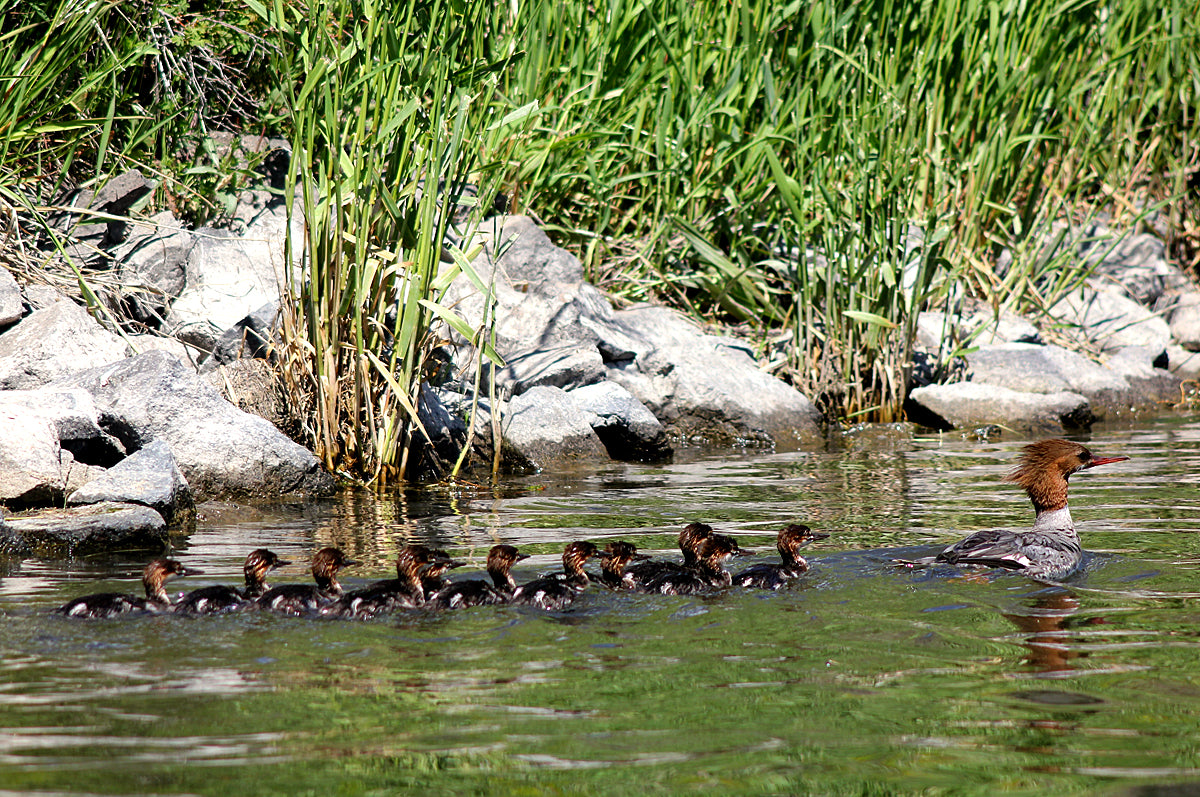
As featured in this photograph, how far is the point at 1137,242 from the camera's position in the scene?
15.6 m

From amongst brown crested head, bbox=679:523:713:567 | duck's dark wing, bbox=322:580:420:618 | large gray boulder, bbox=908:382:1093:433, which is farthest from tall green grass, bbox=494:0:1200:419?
duck's dark wing, bbox=322:580:420:618

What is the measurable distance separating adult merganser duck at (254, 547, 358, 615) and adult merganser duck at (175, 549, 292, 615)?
0.10m

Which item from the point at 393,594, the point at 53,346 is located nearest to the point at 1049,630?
the point at 393,594

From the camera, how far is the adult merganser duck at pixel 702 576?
560cm

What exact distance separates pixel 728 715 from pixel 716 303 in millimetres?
8700

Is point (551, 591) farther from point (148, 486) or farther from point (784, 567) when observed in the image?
point (148, 486)

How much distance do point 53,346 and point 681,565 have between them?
4596 mm

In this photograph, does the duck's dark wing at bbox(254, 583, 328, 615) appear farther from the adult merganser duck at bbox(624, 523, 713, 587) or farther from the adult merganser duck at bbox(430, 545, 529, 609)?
the adult merganser duck at bbox(624, 523, 713, 587)

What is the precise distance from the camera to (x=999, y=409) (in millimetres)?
11445

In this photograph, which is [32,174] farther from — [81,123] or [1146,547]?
[1146,547]

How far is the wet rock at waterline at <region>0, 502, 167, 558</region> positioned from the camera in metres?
6.27

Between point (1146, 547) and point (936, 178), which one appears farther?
point (936, 178)

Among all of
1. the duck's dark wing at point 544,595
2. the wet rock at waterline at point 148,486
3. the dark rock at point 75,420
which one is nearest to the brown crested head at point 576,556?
the duck's dark wing at point 544,595

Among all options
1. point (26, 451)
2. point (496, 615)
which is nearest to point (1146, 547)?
point (496, 615)
